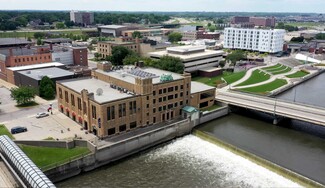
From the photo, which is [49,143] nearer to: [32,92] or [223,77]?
[32,92]

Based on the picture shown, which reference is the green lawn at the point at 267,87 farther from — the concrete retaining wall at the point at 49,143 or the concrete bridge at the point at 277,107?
the concrete retaining wall at the point at 49,143

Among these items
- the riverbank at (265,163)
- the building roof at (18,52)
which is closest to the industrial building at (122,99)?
the riverbank at (265,163)

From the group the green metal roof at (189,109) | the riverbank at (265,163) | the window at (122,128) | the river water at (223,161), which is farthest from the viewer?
the green metal roof at (189,109)

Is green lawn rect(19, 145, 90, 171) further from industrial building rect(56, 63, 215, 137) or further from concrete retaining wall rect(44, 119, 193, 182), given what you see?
industrial building rect(56, 63, 215, 137)

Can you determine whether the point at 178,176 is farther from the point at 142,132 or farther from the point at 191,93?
the point at 191,93

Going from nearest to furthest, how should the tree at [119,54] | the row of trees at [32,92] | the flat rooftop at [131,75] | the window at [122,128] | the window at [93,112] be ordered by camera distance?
the window at [93,112], the window at [122,128], the flat rooftop at [131,75], the row of trees at [32,92], the tree at [119,54]

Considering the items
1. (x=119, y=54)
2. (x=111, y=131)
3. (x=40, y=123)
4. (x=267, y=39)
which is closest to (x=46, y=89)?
(x=40, y=123)
